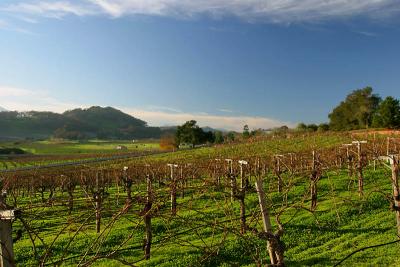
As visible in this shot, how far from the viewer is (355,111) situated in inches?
3435

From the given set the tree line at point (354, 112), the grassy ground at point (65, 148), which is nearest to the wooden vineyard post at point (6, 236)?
the tree line at point (354, 112)

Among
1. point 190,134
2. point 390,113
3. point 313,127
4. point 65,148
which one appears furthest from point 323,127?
point 65,148

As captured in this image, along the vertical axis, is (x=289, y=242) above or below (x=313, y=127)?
below

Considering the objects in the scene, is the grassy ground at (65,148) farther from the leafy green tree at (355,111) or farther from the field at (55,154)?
the leafy green tree at (355,111)

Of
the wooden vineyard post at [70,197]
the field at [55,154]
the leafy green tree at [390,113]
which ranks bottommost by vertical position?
the field at [55,154]

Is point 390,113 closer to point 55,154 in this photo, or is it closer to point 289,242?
point 289,242

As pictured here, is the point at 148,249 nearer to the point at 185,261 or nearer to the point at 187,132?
the point at 185,261

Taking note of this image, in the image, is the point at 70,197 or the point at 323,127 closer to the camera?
the point at 70,197

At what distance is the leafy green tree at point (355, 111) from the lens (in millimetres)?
85375

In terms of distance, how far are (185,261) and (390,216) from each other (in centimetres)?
828

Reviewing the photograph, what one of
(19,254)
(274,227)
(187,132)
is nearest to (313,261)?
(274,227)

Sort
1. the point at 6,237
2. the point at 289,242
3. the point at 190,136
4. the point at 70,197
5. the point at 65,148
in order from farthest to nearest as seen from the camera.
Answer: the point at 65,148, the point at 190,136, the point at 70,197, the point at 289,242, the point at 6,237

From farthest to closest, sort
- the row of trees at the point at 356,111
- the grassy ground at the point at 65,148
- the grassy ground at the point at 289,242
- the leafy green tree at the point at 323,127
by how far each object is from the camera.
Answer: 1. the grassy ground at the point at 65,148
2. the leafy green tree at the point at 323,127
3. the row of trees at the point at 356,111
4. the grassy ground at the point at 289,242

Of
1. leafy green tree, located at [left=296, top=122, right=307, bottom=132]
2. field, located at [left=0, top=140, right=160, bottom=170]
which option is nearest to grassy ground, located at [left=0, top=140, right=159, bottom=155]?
field, located at [left=0, top=140, right=160, bottom=170]
